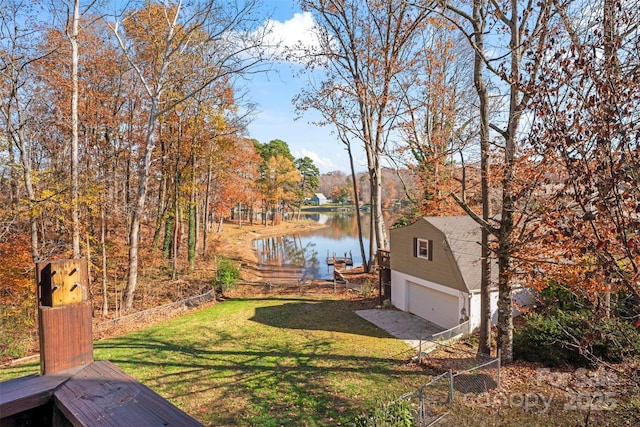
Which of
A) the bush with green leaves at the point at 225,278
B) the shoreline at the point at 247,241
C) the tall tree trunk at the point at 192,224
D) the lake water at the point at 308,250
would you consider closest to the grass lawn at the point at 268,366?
the bush with green leaves at the point at 225,278

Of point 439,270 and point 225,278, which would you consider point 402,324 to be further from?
point 225,278

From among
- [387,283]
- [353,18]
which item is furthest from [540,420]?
[353,18]

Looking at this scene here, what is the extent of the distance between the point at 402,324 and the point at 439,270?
240 cm

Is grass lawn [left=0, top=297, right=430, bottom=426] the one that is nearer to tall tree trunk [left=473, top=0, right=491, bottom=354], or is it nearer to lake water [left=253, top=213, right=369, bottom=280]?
tall tree trunk [left=473, top=0, right=491, bottom=354]

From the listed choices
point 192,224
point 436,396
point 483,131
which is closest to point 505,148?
point 483,131

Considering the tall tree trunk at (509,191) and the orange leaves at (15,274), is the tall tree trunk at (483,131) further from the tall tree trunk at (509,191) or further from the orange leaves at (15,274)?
the orange leaves at (15,274)

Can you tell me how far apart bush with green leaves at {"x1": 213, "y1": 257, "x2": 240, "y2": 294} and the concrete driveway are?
728cm

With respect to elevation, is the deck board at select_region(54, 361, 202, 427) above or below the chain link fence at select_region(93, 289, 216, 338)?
above

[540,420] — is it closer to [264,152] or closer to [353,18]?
[353,18]

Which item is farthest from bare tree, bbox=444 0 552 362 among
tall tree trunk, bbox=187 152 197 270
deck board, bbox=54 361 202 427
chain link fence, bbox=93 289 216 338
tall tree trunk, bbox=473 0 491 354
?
tall tree trunk, bbox=187 152 197 270

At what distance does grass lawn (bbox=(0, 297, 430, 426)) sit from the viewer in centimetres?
723

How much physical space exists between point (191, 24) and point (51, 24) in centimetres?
464

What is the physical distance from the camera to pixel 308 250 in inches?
1318

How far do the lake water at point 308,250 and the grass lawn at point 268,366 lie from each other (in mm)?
10199
